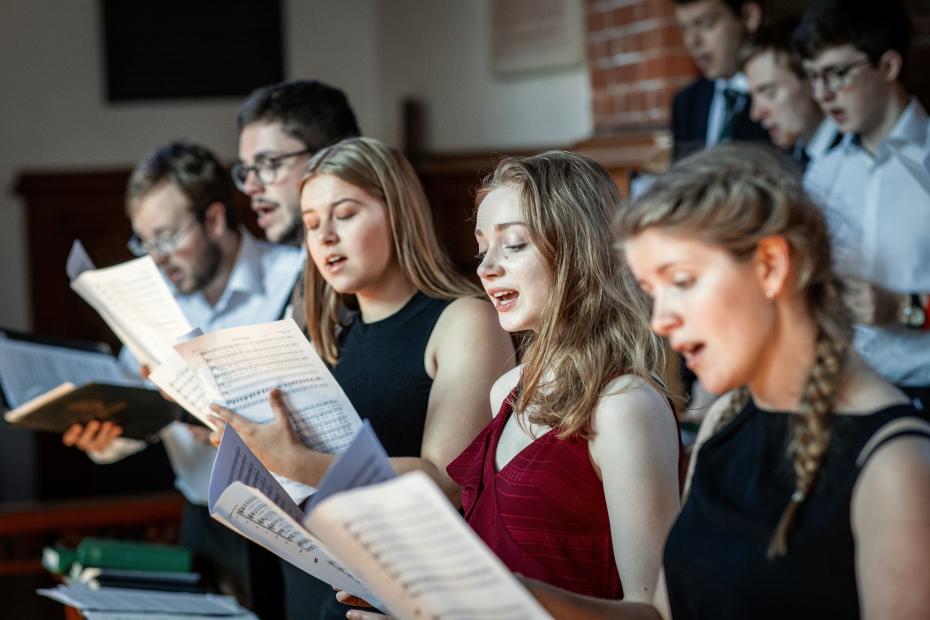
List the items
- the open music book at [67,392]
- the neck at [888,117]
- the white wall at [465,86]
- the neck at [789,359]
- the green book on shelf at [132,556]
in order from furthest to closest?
the white wall at [465,86], the neck at [888,117], the green book on shelf at [132,556], the open music book at [67,392], the neck at [789,359]

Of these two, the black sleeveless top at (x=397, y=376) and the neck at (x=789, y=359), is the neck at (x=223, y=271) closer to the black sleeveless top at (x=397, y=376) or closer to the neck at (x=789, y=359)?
the black sleeveless top at (x=397, y=376)

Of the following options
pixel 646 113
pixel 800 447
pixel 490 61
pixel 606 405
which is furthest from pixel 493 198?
pixel 490 61

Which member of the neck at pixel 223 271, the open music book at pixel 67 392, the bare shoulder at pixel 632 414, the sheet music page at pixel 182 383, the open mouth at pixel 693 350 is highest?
the open mouth at pixel 693 350

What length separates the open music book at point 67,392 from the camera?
2.70 m

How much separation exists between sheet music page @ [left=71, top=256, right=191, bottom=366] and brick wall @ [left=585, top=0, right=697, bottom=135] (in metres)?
2.26

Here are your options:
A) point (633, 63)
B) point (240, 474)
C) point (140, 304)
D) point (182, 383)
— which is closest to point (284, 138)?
point (140, 304)

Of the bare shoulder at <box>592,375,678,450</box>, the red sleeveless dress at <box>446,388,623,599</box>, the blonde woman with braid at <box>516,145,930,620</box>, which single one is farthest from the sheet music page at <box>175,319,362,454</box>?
the blonde woman with braid at <box>516,145,930,620</box>

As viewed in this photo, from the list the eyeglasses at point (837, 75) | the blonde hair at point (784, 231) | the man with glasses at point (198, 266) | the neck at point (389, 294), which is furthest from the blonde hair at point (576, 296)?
the eyeglasses at point (837, 75)

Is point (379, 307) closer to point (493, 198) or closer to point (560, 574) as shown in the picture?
point (493, 198)

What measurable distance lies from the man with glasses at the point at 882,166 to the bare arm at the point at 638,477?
4.47 ft

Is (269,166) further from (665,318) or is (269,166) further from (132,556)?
(665,318)

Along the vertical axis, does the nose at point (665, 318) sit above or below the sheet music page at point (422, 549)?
above

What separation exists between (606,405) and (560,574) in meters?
0.23

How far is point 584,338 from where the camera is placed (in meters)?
1.65
